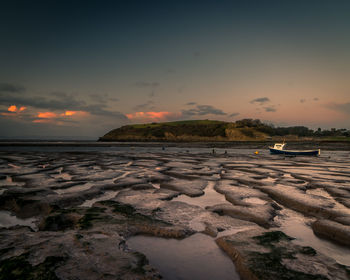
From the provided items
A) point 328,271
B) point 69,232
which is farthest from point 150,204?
point 328,271

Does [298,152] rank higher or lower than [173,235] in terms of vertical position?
higher

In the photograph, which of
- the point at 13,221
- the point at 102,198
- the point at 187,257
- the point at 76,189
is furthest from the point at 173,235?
the point at 76,189

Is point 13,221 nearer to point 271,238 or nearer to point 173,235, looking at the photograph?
point 173,235

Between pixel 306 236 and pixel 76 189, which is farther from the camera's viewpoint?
pixel 76 189

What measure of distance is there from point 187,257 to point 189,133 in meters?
110

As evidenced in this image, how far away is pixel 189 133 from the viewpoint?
373ft

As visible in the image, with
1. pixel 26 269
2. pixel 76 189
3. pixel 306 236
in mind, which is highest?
pixel 26 269

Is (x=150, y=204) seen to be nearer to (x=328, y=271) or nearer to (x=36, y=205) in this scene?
(x=36, y=205)

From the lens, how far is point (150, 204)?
6.62 m

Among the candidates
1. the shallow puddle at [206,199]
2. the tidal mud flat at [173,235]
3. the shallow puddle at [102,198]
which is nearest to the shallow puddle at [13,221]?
the tidal mud flat at [173,235]

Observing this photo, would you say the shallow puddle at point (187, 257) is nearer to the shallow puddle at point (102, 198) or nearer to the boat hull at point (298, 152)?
the shallow puddle at point (102, 198)

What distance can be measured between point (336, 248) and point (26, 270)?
5.33 metres

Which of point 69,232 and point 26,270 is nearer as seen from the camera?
point 26,270

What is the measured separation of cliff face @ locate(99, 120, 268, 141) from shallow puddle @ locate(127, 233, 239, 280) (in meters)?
99.6
